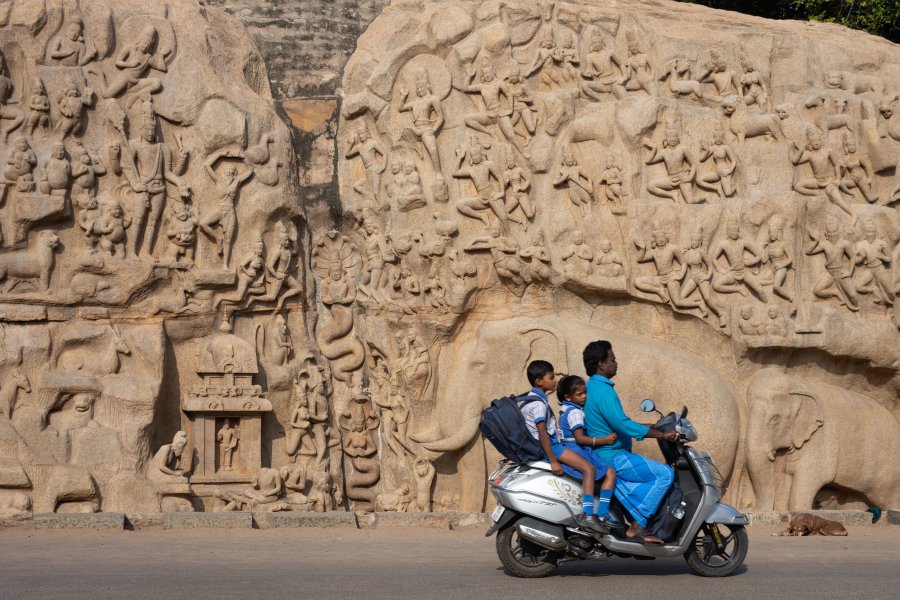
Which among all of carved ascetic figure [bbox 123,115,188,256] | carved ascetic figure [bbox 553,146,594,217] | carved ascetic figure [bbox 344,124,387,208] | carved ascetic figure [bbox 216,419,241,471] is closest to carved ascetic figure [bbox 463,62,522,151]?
carved ascetic figure [bbox 553,146,594,217]

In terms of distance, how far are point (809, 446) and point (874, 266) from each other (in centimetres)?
227

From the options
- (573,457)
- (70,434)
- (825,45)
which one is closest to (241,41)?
(70,434)

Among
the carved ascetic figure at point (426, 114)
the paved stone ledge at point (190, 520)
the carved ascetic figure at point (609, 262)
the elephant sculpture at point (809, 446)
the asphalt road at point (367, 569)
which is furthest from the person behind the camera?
the carved ascetic figure at point (426, 114)

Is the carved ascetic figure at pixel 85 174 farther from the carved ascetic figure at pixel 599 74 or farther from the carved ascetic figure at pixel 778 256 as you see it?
the carved ascetic figure at pixel 778 256

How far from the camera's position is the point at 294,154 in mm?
15234

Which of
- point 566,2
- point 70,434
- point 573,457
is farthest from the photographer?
point 566,2

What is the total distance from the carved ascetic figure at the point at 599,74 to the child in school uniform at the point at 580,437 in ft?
22.0

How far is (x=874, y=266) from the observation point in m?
14.4

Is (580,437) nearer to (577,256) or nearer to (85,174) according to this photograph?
(577,256)

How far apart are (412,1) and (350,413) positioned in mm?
5290

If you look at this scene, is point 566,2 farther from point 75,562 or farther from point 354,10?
point 75,562

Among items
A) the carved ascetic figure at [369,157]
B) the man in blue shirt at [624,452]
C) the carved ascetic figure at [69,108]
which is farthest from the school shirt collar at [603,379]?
the carved ascetic figure at [69,108]

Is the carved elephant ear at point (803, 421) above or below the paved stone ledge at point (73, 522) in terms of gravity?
above

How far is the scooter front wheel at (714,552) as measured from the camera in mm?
8883
